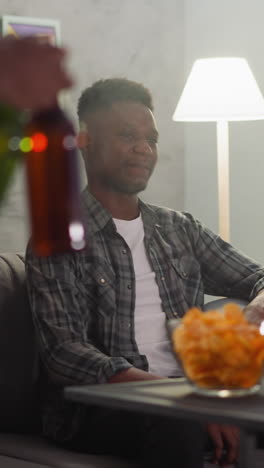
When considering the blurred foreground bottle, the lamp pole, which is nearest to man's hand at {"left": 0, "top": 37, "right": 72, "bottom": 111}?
the blurred foreground bottle

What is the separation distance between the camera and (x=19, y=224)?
3070 millimetres

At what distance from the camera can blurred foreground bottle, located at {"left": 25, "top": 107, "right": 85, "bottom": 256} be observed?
456mm

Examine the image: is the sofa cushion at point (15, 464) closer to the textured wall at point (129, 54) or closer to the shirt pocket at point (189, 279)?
the shirt pocket at point (189, 279)

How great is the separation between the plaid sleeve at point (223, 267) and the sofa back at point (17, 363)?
496 millimetres

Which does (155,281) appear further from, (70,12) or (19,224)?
(70,12)

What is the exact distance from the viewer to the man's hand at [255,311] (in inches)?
81.8

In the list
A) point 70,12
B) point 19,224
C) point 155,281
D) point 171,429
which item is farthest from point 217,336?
point 70,12

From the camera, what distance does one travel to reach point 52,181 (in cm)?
46

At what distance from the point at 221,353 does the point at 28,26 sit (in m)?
2.02

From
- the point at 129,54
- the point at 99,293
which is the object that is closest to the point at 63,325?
the point at 99,293

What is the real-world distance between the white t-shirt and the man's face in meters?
0.10

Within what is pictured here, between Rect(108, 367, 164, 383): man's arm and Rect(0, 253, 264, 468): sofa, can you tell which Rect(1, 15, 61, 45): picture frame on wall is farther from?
Rect(108, 367, 164, 383): man's arm

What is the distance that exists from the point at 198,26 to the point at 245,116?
0.69 metres

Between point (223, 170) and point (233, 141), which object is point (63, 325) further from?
point (233, 141)
